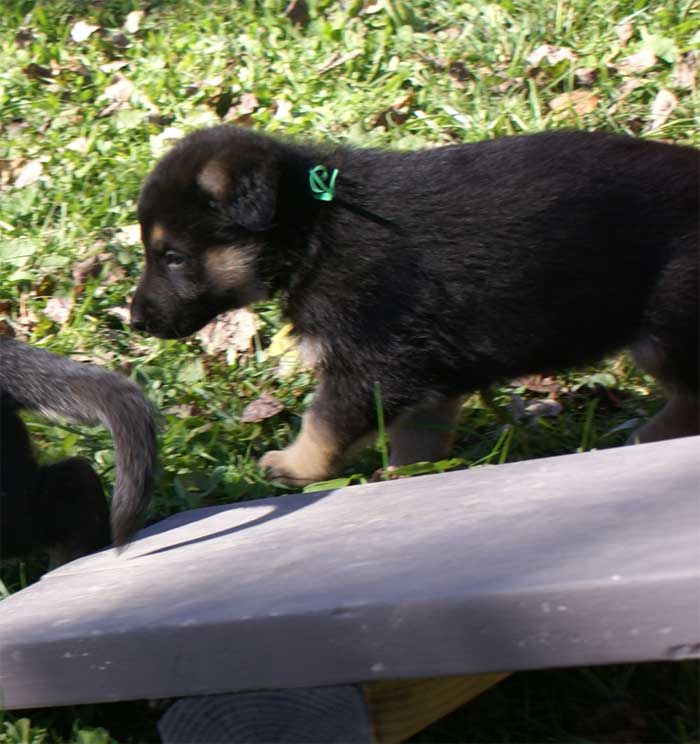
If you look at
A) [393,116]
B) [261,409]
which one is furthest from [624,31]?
[261,409]

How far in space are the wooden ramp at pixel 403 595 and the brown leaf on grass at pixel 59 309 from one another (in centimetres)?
216

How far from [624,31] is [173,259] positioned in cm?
286

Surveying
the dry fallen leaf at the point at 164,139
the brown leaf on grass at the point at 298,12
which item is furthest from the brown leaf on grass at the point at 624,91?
the dry fallen leaf at the point at 164,139

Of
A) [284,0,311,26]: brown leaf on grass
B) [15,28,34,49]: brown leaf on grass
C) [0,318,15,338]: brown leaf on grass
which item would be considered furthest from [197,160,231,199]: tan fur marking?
[15,28,34,49]: brown leaf on grass

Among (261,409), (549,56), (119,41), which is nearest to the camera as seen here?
(261,409)

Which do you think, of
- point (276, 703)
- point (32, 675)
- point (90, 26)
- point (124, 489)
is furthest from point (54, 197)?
point (276, 703)

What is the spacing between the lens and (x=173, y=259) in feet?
13.3

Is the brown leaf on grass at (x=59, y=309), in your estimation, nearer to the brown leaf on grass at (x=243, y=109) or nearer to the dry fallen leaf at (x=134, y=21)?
the brown leaf on grass at (x=243, y=109)

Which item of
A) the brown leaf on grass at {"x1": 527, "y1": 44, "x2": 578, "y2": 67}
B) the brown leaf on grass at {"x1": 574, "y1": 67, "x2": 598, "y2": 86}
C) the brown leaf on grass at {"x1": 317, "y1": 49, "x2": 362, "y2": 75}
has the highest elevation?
the brown leaf on grass at {"x1": 317, "y1": 49, "x2": 362, "y2": 75}

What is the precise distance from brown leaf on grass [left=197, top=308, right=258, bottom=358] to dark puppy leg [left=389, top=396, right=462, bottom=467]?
106 centimetres

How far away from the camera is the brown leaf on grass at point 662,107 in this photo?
5250 millimetres

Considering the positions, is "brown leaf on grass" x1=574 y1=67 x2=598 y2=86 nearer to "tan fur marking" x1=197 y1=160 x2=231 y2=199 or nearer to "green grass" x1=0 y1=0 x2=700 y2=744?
"green grass" x1=0 y1=0 x2=700 y2=744

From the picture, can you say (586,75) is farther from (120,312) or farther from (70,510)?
(70,510)

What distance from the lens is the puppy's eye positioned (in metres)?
4.04
